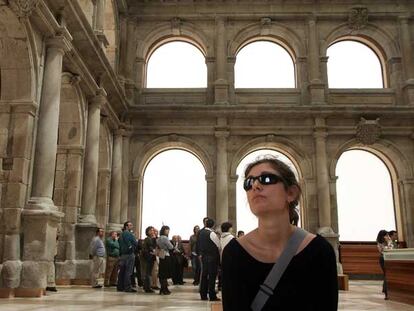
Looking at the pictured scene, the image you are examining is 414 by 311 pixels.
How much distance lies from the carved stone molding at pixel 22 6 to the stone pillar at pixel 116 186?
321 inches

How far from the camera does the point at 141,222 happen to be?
658 inches

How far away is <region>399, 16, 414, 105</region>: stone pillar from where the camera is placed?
1672cm

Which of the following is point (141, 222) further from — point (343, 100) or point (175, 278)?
point (343, 100)

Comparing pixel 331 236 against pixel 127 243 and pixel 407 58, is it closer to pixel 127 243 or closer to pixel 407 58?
pixel 407 58

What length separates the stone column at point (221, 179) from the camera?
626 inches

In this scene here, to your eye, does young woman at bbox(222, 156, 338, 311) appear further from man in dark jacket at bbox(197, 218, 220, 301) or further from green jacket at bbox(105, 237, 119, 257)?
green jacket at bbox(105, 237, 119, 257)

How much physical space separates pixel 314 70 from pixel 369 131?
121 inches

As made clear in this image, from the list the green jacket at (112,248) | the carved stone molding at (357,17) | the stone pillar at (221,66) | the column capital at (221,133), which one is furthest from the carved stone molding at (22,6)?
the carved stone molding at (357,17)

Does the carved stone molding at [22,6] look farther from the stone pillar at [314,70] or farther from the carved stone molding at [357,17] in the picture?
the carved stone molding at [357,17]

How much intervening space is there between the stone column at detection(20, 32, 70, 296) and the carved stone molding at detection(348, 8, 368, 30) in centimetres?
1191

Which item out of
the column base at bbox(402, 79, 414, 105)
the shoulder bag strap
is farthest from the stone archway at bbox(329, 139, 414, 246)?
the shoulder bag strap

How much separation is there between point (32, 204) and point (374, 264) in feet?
40.1

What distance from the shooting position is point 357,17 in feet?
57.6

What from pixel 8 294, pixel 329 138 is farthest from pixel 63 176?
pixel 329 138
